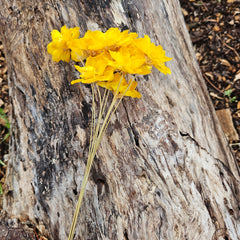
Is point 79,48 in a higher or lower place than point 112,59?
higher

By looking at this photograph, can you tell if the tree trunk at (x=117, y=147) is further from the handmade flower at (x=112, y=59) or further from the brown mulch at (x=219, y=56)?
the brown mulch at (x=219, y=56)

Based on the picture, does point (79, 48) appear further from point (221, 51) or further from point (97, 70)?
point (221, 51)

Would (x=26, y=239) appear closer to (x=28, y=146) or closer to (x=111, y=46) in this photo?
(x=28, y=146)

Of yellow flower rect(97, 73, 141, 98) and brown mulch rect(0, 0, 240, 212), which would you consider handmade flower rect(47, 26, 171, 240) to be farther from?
brown mulch rect(0, 0, 240, 212)

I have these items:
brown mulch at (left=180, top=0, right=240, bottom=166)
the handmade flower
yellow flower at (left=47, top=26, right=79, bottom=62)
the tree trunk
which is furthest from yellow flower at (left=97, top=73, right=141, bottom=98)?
brown mulch at (left=180, top=0, right=240, bottom=166)

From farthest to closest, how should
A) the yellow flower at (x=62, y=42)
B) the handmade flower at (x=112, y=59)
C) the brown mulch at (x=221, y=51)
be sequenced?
1. the brown mulch at (x=221, y=51)
2. the yellow flower at (x=62, y=42)
3. the handmade flower at (x=112, y=59)

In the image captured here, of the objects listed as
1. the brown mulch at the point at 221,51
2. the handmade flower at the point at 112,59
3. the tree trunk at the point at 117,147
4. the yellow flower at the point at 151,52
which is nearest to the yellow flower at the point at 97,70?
the handmade flower at the point at 112,59

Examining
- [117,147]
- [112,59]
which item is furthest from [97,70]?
[117,147]

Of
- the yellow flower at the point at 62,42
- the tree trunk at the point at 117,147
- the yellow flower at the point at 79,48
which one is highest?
the yellow flower at the point at 62,42
